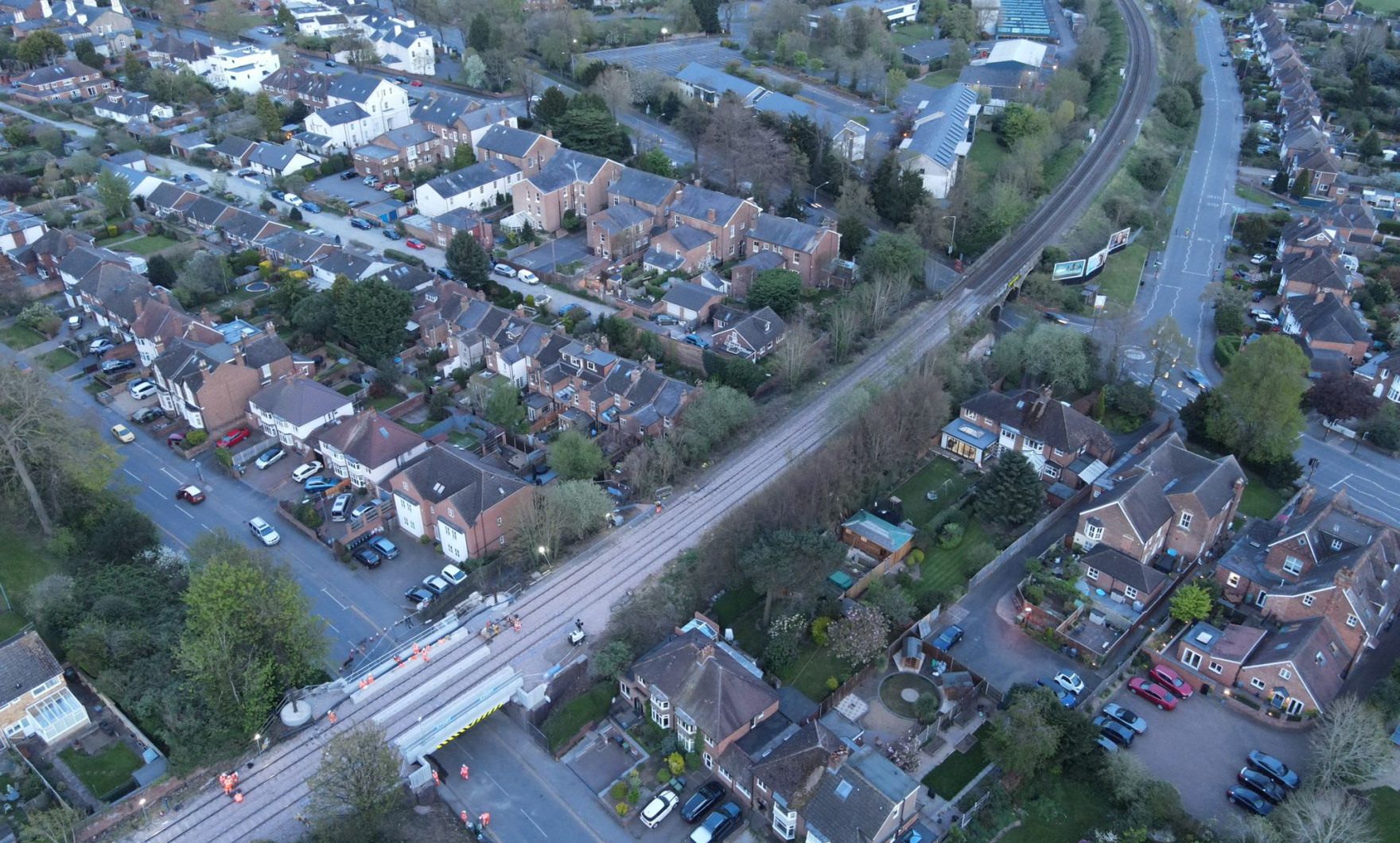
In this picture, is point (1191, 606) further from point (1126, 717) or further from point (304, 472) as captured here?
point (304, 472)

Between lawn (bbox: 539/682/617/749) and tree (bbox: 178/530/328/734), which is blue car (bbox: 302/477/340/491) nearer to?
tree (bbox: 178/530/328/734)

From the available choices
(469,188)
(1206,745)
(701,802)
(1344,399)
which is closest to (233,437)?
(469,188)

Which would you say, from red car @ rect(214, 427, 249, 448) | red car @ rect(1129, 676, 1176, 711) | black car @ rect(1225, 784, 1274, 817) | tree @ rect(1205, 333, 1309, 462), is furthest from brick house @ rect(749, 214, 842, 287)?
black car @ rect(1225, 784, 1274, 817)

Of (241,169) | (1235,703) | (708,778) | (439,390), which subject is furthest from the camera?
(241,169)

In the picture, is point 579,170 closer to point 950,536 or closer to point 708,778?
point 950,536

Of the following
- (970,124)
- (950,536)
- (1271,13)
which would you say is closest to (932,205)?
(970,124)
